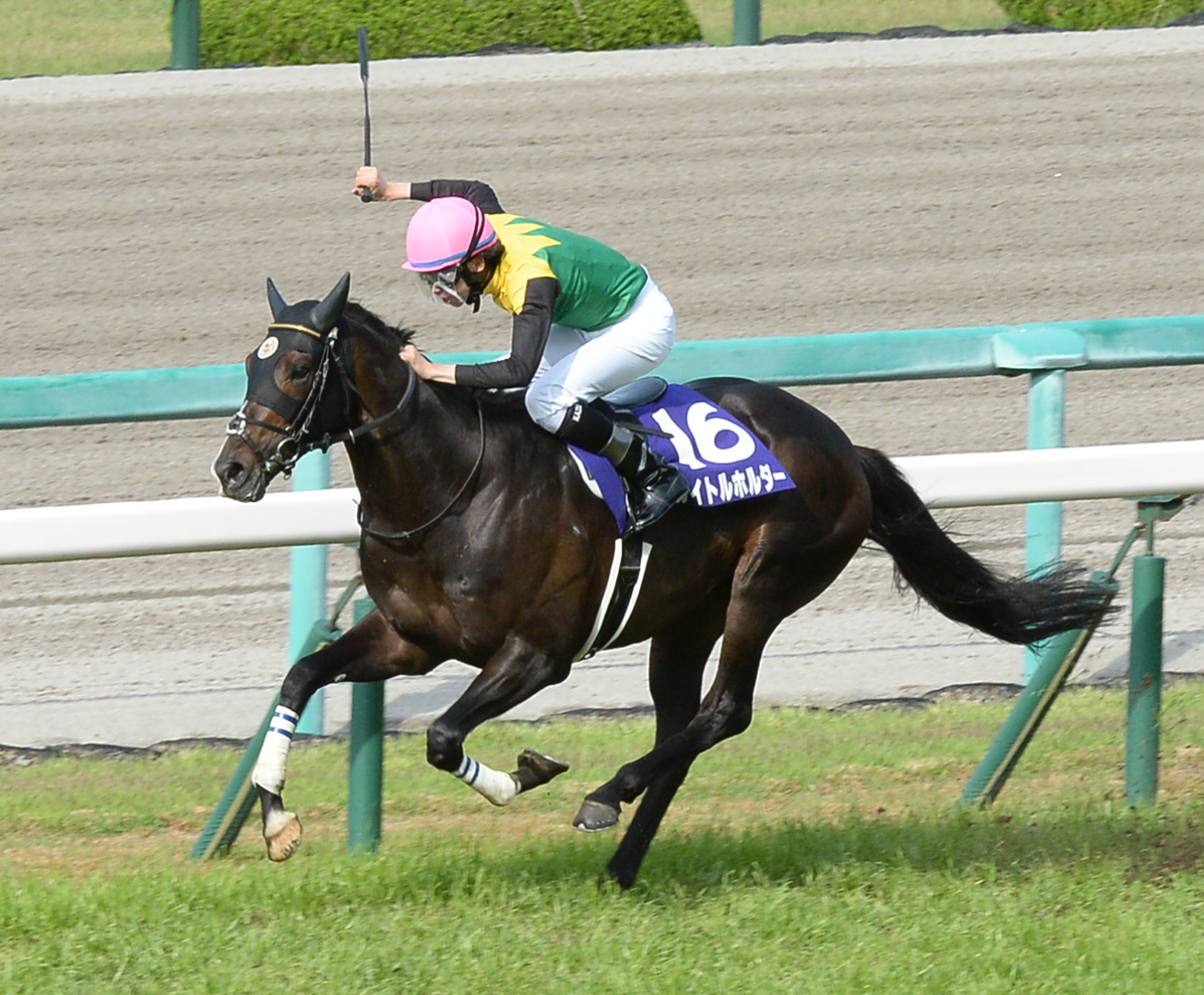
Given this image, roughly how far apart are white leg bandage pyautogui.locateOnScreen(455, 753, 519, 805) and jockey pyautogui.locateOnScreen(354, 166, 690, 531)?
0.70 m

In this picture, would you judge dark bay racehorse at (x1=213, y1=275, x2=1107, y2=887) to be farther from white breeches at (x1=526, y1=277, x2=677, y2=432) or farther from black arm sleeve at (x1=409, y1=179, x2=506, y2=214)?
black arm sleeve at (x1=409, y1=179, x2=506, y2=214)

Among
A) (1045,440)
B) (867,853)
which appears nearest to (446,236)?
(867,853)

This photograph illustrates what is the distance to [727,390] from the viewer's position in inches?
201

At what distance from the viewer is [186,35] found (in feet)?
44.2

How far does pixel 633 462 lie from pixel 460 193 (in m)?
0.86

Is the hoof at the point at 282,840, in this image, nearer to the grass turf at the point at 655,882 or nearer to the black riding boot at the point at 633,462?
the grass turf at the point at 655,882

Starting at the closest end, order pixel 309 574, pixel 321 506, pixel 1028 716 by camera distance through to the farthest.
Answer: pixel 321 506 < pixel 1028 716 < pixel 309 574

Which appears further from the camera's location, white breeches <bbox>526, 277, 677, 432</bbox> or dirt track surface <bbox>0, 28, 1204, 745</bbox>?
dirt track surface <bbox>0, 28, 1204, 745</bbox>

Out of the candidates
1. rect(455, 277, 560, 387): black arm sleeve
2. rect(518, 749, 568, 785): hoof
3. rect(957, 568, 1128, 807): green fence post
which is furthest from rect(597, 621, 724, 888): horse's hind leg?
rect(455, 277, 560, 387): black arm sleeve

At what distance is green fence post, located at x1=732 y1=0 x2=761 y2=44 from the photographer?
14297 millimetres

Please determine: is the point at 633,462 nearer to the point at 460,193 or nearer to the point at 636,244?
the point at 460,193

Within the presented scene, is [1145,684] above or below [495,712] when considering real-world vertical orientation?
below

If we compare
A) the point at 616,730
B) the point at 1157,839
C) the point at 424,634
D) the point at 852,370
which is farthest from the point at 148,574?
the point at 1157,839

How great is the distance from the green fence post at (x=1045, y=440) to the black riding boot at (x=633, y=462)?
82.5 inches
